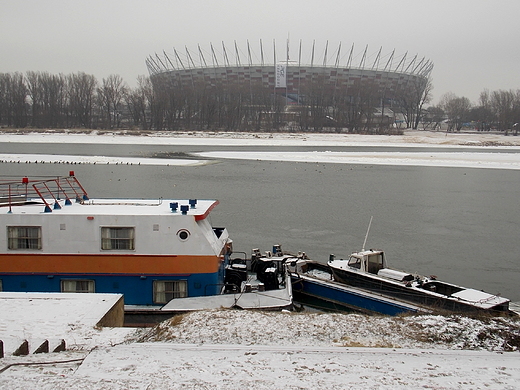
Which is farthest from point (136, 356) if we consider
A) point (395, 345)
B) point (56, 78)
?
point (56, 78)

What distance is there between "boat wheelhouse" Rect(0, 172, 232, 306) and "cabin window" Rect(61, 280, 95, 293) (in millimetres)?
24

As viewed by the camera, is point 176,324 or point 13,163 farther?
point 13,163

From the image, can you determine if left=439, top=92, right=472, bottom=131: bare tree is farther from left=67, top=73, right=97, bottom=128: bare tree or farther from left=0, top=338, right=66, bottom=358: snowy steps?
left=0, top=338, right=66, bottom=358: snowy steps

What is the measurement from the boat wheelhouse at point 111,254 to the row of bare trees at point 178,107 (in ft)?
320

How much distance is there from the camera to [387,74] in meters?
154

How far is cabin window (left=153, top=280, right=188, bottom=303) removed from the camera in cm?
1387

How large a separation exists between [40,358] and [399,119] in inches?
5658

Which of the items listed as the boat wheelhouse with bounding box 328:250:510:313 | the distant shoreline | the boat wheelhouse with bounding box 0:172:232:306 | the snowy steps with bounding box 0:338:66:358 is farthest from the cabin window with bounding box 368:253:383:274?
the distant shoreline

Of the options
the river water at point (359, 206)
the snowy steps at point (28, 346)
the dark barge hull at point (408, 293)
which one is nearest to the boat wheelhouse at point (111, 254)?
the dark barge hull at point (408, 293)

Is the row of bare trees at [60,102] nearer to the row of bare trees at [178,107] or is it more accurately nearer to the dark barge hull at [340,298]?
the row of bare trees at [178,107]

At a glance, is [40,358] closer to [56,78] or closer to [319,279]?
[319,279]

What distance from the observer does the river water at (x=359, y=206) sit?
69.1 feet

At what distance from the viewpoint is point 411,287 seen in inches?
592

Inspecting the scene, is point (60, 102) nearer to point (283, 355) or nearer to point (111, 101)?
point (111, 101)
